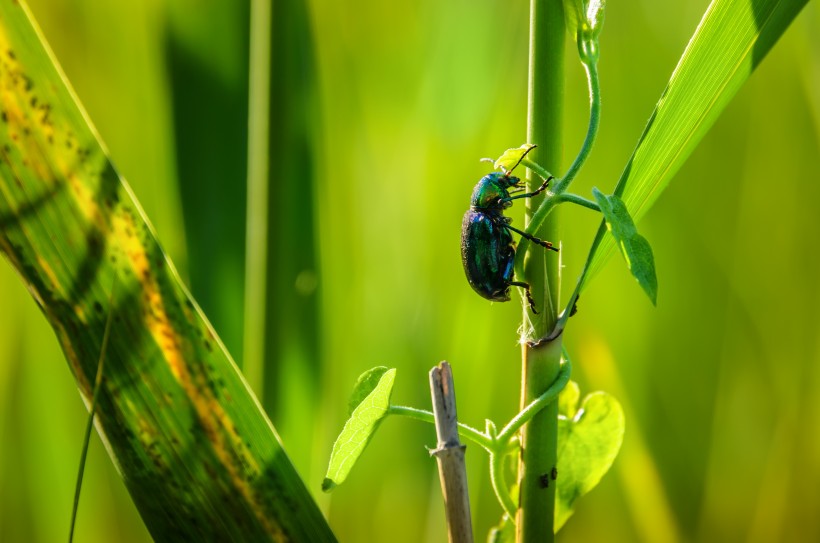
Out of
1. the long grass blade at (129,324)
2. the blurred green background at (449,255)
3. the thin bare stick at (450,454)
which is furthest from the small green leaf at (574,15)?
Answer: the blurred green background at (449,255)

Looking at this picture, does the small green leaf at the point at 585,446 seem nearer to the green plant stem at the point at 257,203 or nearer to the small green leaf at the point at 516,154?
the small green leaf at the point at 516,154

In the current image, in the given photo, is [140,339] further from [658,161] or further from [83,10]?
[83,10]

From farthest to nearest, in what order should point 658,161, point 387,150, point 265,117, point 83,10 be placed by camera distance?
point 387,150, point 83,10, point 265,117, point 658,161

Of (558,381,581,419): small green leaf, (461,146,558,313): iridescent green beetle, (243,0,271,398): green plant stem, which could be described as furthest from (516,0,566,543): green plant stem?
(243,0,271,398): green plant stem

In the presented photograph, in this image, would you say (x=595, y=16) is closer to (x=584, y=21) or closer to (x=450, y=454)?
(x=584, y=21)

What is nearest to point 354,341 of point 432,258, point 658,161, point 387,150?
point 432,258

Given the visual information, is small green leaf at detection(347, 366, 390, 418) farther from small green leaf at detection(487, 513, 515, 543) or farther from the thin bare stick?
small green leaf at detection(487, 513, 515, 543)
